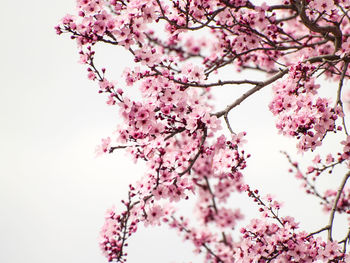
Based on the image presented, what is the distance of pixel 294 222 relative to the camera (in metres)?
4.63

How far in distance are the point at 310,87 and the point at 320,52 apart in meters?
4.20

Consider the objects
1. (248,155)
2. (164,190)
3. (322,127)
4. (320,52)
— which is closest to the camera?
(322,127)

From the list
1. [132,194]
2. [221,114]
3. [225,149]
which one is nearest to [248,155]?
[225,149]

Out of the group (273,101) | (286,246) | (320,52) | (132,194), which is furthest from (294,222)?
(320,52)

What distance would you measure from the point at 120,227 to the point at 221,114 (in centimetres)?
226

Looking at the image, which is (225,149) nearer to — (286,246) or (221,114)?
(221,114)

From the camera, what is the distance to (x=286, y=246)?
4.52 metres

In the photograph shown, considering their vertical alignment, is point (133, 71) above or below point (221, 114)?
above

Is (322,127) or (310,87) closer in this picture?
(322,127)

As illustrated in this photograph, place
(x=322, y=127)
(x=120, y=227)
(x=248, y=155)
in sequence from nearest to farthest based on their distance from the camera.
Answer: (x=322, y=127)
(x=248, y=155)
(x=120, y=227)

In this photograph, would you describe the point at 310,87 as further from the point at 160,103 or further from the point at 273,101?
the point at 160,103

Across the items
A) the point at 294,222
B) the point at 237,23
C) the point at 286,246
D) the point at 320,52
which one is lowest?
the point at 286,246

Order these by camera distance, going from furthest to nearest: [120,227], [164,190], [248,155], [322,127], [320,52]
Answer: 1. [320,52]
2. [120,227]
3. [164,190]
4. [248,155]
5. [322,127]

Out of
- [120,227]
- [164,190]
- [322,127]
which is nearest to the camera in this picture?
[322,127]
